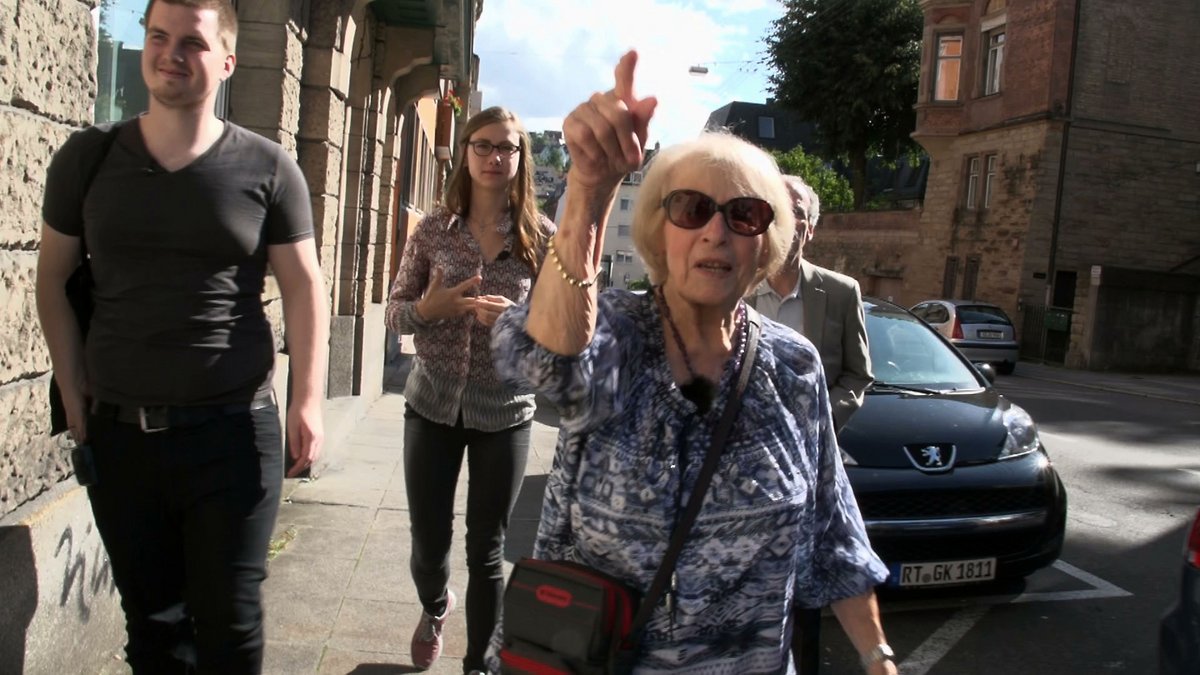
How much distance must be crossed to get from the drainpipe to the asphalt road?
21309 mm

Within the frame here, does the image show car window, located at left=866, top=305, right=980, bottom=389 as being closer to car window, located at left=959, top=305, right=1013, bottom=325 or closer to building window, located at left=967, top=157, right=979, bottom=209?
car window, located at left=959, top=305, right=1013, bottom=325

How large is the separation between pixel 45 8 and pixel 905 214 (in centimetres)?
3793

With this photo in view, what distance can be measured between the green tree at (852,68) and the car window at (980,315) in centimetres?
2004

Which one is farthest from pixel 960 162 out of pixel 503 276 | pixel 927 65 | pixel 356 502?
pixel 503 276

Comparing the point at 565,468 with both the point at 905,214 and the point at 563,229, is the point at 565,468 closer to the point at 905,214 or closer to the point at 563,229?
the point at 563,229

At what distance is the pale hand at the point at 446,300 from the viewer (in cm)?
371

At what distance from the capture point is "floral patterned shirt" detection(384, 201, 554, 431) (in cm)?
385

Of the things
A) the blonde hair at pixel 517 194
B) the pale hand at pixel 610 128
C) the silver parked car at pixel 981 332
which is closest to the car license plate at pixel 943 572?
the blonde hair at pixel 517 194

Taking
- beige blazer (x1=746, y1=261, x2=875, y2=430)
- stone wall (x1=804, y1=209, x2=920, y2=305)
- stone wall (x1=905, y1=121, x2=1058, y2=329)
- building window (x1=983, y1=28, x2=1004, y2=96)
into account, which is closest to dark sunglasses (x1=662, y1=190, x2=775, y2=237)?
beige blazer (x1=746, y1=261, x2=875, y2=430)

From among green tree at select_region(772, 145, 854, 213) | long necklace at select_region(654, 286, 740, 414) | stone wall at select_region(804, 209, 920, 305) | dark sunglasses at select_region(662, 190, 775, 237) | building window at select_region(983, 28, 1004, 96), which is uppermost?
building window at select_region(983, 28, 1004, 96)

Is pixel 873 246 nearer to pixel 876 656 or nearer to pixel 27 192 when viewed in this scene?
pixel 27 192

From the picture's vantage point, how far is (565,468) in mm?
2031

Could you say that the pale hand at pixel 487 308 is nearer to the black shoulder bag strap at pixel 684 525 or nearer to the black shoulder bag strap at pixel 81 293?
the black shoulder bag strap at pixel 81 293

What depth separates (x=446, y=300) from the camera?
3725 mm
